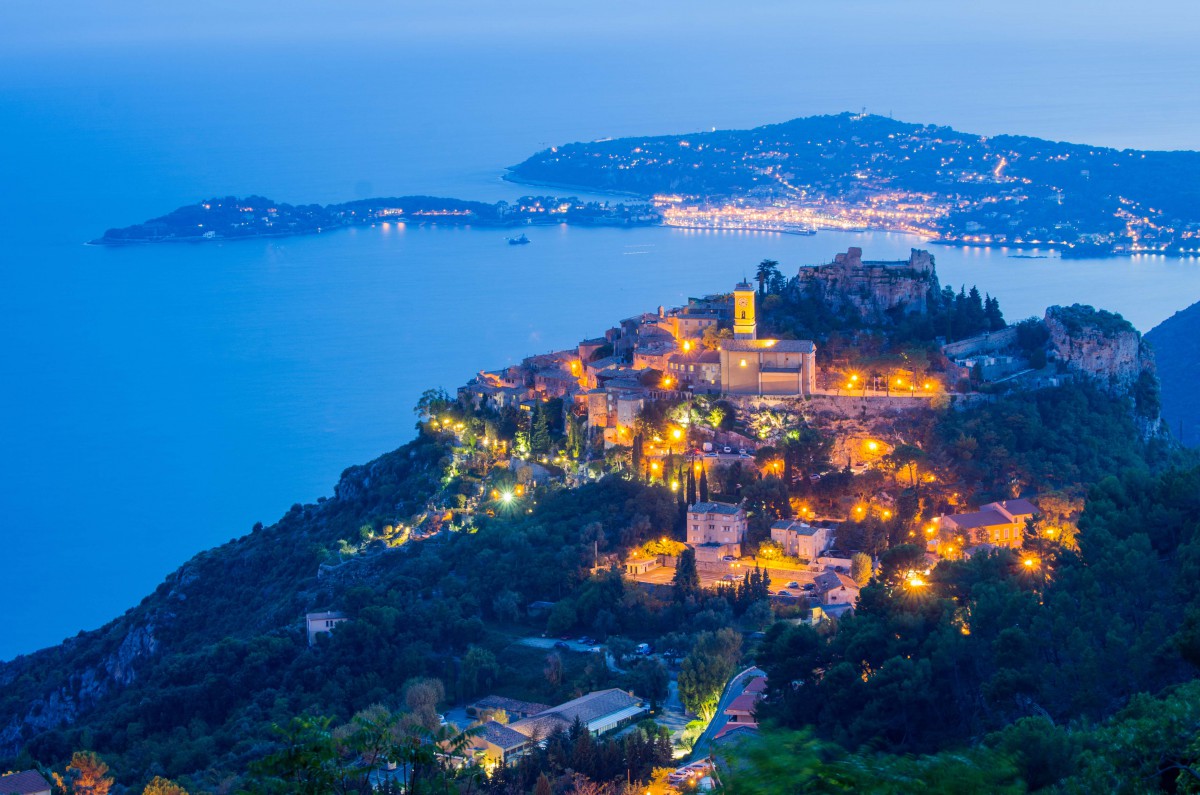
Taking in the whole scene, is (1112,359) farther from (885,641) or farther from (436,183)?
(436,183)

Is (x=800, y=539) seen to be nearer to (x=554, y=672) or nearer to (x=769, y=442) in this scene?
(x=769, y=442)

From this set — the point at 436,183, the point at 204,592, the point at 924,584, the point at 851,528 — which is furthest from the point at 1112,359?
the point at 436,183

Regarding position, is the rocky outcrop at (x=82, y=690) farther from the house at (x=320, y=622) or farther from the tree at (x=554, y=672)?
the tree at (x=554, y=672)

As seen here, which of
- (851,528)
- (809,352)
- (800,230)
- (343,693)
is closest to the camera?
(343,693)

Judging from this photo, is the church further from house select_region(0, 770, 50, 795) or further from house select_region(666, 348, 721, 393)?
Result: house select_region(0, 770, 50, 795)

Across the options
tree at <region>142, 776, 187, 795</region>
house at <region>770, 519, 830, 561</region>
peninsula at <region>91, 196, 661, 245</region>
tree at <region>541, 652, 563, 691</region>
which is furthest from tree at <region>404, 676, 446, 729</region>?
peninsula at <region>91, 196, 661, 245</region>

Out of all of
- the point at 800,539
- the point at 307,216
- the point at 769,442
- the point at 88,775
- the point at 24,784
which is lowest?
the point at 88,775

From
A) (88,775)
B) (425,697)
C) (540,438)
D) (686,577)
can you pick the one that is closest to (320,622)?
(425,697)
